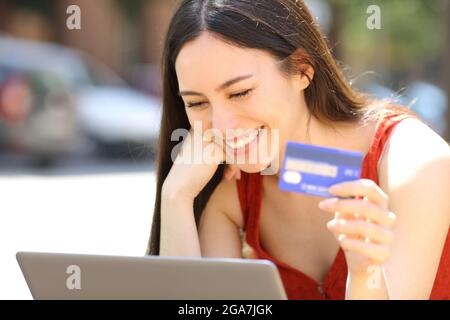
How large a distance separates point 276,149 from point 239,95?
0.73 ft

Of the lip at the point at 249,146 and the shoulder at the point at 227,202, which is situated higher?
the lip at the point at 249,146

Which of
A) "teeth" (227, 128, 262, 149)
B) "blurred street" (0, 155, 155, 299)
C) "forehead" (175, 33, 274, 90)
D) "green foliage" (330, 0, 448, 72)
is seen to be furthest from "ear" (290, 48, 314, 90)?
"green foliage" (330, 0, 448, 72)

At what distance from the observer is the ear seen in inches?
89.1

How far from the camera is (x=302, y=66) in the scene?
7.57 feet

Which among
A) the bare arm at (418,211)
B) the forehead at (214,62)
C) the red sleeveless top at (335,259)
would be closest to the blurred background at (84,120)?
the forehead at (214,62)

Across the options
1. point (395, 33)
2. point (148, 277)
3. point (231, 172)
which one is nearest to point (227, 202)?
point (231, 172)

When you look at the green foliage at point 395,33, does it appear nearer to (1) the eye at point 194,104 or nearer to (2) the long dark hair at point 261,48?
(2) the long dark hair at point 261,48

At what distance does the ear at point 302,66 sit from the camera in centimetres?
226

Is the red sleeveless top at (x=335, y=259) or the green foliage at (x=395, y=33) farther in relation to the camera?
the green foliage at (x=395, y=33)

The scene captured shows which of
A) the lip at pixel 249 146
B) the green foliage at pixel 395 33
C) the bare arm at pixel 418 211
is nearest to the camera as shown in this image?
the bare arm at pixel 418 211

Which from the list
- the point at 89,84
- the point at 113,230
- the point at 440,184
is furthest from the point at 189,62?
the point at 89,84

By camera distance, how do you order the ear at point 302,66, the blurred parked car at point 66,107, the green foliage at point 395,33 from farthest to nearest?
the green foliage at point 395,33 < the blurred parked car at point 66,107 < the ear at point 302,66

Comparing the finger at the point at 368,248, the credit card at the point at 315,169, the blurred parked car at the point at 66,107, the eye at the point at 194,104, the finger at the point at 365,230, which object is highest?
the eye at the point at 194,104
